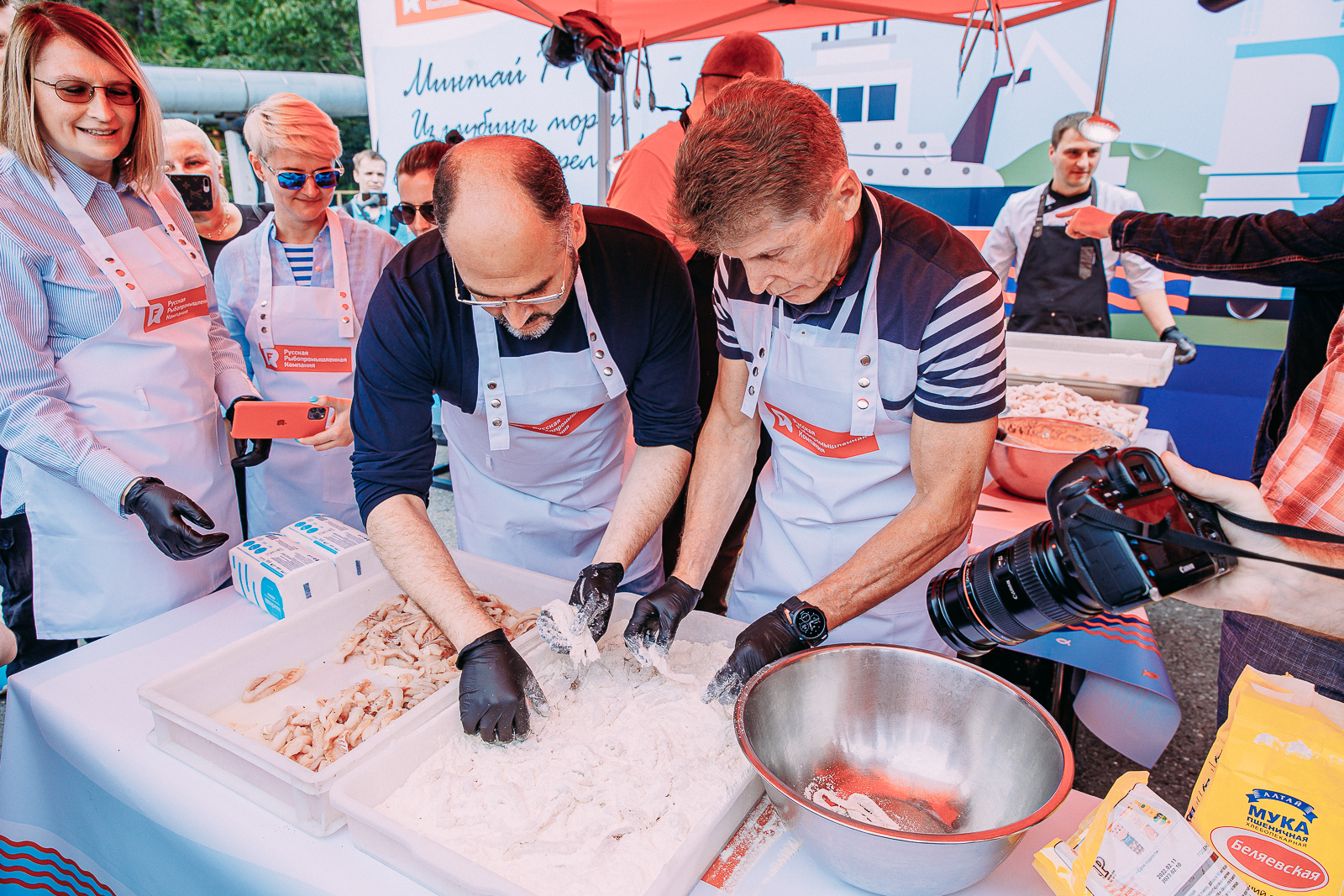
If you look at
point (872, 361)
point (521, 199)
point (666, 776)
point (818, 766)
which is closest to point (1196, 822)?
point (818, 766)

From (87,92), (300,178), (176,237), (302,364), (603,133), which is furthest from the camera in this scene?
(603,133)

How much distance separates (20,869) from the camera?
1258 millimetres

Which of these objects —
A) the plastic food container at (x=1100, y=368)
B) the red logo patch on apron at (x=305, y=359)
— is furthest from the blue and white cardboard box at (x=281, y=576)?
the plastic food container at (x=1100, y=368)

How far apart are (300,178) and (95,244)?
0.73 m

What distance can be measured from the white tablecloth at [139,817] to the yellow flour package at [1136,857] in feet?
0.41

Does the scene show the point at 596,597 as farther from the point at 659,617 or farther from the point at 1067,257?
the point at 1067,257

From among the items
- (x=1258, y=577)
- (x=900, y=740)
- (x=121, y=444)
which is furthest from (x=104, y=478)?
(x=1258, y=577)

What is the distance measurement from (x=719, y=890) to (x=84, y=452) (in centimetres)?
153

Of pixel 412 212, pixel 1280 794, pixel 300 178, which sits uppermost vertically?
pixel 300 178

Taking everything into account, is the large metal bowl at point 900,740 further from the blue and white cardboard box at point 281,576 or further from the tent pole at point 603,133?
the tent pole at point 603,133

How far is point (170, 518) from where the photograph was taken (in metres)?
1.59

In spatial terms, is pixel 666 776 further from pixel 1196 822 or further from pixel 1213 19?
pixel 1213 19

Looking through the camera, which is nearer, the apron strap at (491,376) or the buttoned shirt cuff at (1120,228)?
the apron strap at (491,376)

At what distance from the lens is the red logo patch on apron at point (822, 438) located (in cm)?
155
